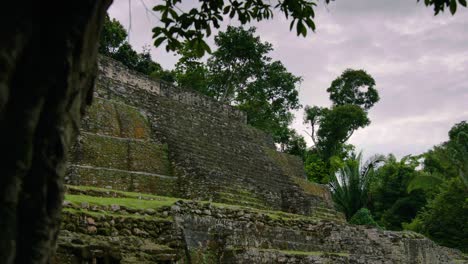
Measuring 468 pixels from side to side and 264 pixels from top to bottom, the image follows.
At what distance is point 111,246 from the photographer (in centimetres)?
579

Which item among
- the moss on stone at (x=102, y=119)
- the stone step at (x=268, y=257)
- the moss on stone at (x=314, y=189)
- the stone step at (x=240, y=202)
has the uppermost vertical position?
the moss on stone at (x=102, y=119)

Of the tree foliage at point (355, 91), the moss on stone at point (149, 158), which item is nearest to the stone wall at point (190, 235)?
the moss on stone at point (149, 158)

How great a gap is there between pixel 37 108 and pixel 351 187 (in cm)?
2610

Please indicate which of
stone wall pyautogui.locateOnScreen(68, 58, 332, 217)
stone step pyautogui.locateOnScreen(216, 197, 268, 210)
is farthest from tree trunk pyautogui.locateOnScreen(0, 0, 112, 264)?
stone step pyautogui.locateOnScreen(216, 197, 268, 210)

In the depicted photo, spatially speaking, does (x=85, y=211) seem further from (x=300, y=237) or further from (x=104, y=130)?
(x=104, y=130)

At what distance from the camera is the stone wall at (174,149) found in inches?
455

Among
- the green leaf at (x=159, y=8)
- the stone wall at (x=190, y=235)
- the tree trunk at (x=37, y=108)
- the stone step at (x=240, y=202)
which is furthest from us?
the stone step at (x=240, y=202)

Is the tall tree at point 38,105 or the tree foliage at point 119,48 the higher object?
the tree foliage at point 119,48

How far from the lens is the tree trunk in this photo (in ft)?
6.37

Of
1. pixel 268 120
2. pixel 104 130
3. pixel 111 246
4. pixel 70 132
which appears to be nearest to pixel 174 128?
pixel 104 130

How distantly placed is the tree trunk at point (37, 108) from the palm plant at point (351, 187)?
2543cm

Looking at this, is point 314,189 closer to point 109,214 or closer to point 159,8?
point 109,214

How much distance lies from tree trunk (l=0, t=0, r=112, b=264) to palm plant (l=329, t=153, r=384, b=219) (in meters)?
25.4

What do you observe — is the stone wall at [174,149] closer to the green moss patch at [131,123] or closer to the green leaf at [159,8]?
the green moss patch at [131,123]
